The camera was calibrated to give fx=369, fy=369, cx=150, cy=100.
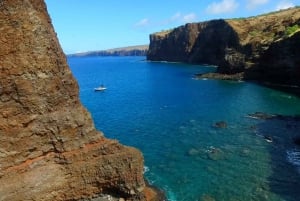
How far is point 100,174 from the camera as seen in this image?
2261 centimetres

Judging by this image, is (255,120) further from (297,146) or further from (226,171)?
(226,171)

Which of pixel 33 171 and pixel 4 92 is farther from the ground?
pixel 4 92

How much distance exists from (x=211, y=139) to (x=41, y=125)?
3754cm

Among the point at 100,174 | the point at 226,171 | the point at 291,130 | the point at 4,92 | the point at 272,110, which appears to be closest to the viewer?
the point at 4,92

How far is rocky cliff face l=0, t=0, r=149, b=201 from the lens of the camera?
1917cm

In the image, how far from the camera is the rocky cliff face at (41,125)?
19.2 meters

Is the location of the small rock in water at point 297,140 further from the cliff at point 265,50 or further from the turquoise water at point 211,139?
the cliff at point 265,50

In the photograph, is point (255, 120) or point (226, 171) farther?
point (255, 120)

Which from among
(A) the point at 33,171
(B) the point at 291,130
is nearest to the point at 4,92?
(A) the point at 33,171

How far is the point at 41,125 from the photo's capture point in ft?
66.8

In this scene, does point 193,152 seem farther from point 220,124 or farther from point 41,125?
point 41,125

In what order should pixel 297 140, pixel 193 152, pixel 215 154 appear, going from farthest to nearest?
pixel 297 140, pixel 193 152, pixel 215 154

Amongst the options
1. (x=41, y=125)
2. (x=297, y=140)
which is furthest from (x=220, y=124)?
(x=41, y=125)

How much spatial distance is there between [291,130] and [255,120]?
26.4 ft
